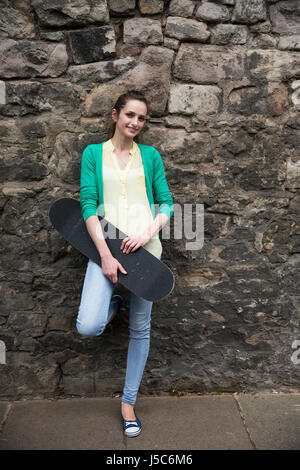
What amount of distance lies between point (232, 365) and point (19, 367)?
4.30ft

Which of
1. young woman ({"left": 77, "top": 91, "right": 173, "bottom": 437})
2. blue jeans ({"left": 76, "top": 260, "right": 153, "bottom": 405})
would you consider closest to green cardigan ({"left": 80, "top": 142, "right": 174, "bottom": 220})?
young woman ({"left": 77, "top": 91, "right": 173, "bottom": 437})

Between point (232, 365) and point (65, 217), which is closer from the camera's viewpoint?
point (65, 217)

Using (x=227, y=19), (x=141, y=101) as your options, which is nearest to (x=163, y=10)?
(x=227, y=19)

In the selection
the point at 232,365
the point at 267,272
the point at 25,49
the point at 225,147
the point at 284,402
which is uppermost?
the point at 25,49

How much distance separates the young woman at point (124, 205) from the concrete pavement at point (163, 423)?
0.46 ft

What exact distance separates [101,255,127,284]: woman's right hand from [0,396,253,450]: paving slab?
0.85 meters

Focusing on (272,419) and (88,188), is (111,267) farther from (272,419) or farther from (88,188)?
(272,419)

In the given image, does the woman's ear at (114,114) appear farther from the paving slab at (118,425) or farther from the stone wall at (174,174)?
the paving slab at (118,425)

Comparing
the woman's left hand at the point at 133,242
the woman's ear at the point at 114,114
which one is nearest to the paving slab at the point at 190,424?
the woman's left hand at the point at 133,242

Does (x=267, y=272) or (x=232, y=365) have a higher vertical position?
(x=267, y=272)

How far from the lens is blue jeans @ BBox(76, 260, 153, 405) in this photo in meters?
2.01

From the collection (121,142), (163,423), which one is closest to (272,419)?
(163,423)

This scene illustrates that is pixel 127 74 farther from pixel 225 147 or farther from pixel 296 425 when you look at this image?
pixel 296 425

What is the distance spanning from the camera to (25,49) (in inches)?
88.5
